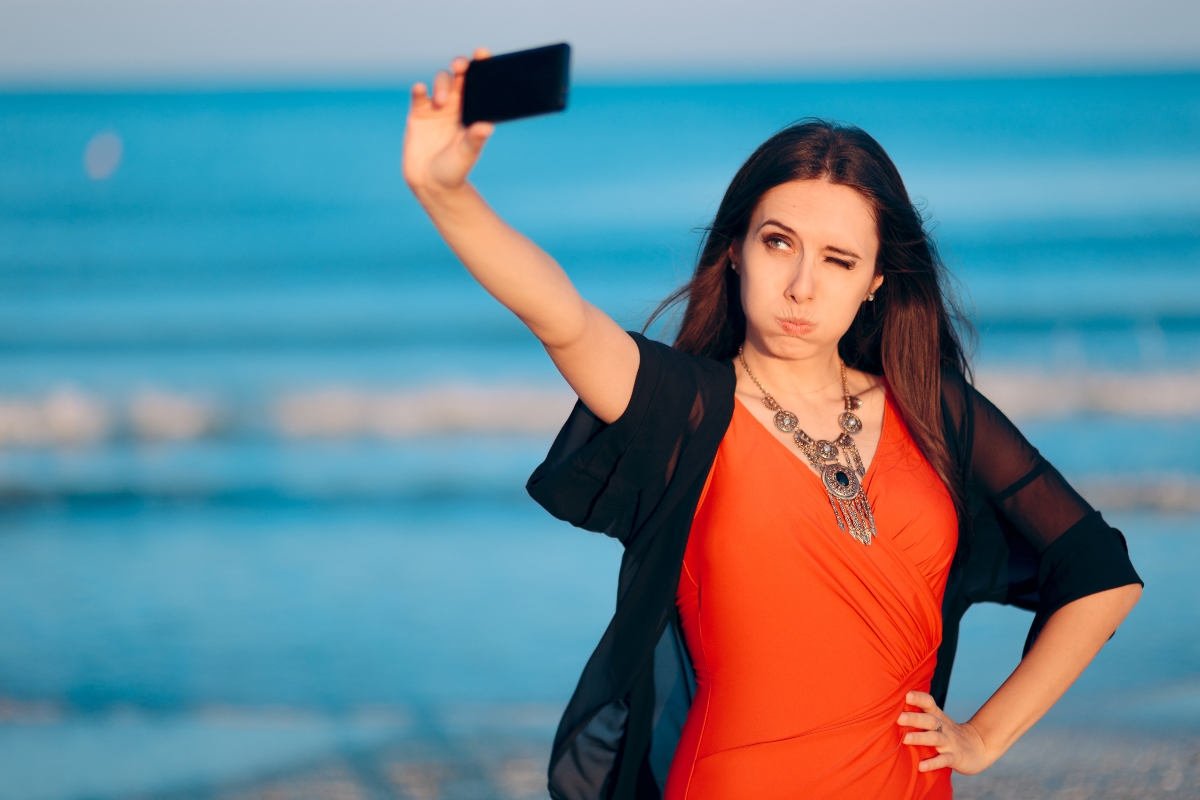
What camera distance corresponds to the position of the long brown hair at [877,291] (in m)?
2.06

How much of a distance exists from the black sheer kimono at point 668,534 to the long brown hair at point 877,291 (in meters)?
0.08

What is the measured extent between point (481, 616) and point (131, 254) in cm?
1507

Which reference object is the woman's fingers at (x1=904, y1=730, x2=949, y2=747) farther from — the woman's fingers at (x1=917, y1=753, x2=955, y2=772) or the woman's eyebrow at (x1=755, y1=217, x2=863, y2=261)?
the woman's eyebrow at (x1=755, y1=217, x2=863, y2=261)

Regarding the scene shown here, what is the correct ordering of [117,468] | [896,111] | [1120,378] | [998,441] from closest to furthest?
[998,441] < [117,468] < [1120,378] < [896,111]

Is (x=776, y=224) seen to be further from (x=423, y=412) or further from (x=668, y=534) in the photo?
(x=423, y=412)

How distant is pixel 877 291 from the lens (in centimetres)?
236

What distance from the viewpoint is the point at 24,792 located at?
3.62 m

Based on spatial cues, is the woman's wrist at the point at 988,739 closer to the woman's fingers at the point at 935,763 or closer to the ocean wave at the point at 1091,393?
the woman's fingers at the point at 935,763

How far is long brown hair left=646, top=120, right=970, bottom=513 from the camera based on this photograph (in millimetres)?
2064

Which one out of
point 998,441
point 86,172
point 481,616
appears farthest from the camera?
point 86,172

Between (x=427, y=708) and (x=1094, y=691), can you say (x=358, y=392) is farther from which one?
(x=1094, y=691)

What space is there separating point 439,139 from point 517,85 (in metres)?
0.19

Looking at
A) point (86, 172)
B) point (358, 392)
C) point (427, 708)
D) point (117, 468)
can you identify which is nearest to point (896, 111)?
point (86, 172)

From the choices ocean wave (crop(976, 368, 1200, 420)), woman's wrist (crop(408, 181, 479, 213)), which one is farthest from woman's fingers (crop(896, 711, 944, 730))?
ocean wave (crop(976, 368, 1200, 420))
